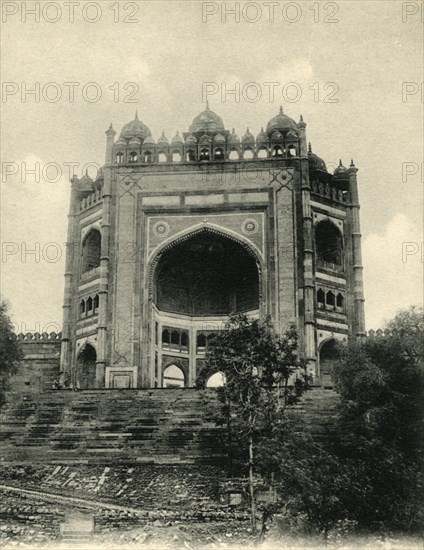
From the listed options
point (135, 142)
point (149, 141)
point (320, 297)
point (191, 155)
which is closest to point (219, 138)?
point (191, 155)

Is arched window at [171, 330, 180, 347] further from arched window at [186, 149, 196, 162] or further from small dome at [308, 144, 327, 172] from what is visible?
small dome at [308, 144, 327, 172]

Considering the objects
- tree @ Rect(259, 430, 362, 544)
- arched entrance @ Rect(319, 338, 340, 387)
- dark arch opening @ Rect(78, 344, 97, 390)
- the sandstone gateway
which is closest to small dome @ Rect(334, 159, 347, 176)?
the sandstone gateway

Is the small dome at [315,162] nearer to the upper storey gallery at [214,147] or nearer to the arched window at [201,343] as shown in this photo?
the upper storey gallery at [214,147]

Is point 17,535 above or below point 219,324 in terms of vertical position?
below

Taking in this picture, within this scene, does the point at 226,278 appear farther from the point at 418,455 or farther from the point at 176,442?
the point at 418,455

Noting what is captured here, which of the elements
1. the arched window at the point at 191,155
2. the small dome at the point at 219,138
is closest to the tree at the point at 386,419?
the small dome at the point at 219,138

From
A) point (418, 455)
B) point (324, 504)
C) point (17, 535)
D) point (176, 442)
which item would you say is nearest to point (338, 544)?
point (324, 504)

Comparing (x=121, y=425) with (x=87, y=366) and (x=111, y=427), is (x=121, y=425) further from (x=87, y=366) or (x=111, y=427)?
(x=87, y=366)
